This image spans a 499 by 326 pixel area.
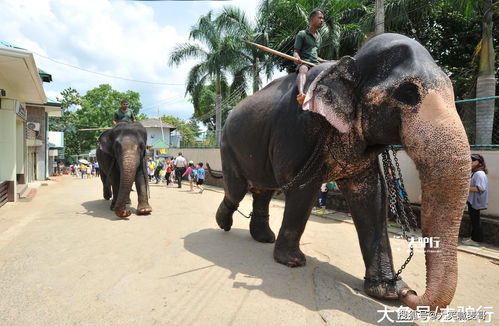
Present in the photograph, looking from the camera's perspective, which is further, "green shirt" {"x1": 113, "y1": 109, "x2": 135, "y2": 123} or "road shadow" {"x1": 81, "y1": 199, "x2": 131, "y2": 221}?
"green shirt" {"x1": 113, "y1": 109, "x2": 135, "y2": 123}

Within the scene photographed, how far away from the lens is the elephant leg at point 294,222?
3.23 m

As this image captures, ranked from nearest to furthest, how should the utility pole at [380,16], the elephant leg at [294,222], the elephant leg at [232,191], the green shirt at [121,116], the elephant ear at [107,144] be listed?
the elephant leg at [294,222]
the elephant leg at [232,191]
the elephant ear at [107,144]
the green shirt at [121,116]
the utility pole at [380,16]

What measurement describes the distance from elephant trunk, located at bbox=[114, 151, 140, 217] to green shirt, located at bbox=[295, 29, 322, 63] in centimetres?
410

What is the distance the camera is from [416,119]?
230 centimetres

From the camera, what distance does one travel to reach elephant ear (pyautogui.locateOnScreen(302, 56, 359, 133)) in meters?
2.72

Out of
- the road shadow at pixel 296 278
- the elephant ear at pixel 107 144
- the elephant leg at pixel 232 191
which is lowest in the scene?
the road shadow at pixel 296 278

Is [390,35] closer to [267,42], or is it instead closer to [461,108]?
[461,108]

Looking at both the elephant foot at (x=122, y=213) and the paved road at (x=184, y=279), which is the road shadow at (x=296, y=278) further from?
the elephant foot at (x=122, y=213)

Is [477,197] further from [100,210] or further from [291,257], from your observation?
[100,210]

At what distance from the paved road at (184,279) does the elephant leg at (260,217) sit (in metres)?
0.19

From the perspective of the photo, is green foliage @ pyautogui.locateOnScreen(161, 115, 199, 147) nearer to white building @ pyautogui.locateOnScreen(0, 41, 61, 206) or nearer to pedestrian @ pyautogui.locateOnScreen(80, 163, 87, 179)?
pedestrian @ pyautogui.locateOnScreen(80, 163, 87, 179)

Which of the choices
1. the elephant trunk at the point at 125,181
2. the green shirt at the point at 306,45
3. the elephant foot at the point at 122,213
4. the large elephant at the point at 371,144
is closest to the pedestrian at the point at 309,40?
the green shirt at the point at 306,45

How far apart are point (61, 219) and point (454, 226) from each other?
685cm

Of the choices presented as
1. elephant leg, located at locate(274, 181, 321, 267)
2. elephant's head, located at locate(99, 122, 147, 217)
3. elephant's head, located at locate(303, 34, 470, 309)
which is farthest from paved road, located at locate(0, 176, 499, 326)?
elephant's head, located at locate(303, 34, 470, 309)
